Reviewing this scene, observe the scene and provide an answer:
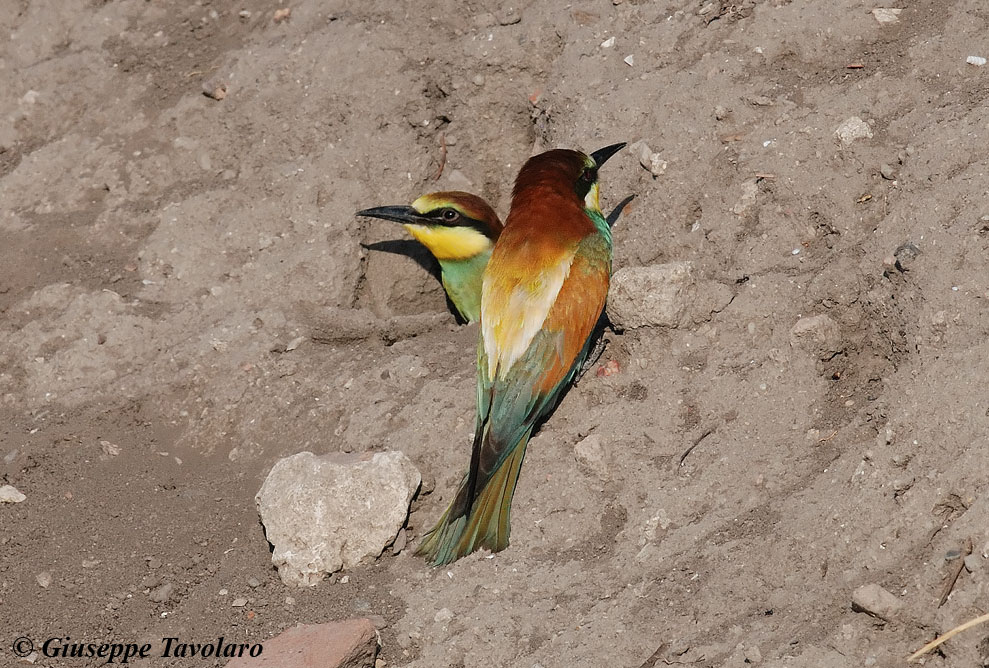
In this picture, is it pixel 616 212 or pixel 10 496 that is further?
pixel 616 212

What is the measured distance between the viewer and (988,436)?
84.0 inches

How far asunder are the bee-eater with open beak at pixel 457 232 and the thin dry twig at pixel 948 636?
1.97 meters

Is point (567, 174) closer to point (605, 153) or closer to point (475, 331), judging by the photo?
point (605, 153)

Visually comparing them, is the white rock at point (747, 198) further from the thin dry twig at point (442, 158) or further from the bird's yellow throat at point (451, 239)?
the thin dry twig at point (442, 158)

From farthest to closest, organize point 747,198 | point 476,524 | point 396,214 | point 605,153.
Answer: point 396,214, point 605,153, point 747,198, point 476,524

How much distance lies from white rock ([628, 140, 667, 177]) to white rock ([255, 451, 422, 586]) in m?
1.21

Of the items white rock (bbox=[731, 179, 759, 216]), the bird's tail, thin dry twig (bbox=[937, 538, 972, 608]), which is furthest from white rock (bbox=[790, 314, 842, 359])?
the bird's tail

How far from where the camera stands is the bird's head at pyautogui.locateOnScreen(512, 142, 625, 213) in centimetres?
322

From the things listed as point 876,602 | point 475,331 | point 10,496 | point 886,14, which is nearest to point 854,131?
point 886,14

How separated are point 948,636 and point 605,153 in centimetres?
185

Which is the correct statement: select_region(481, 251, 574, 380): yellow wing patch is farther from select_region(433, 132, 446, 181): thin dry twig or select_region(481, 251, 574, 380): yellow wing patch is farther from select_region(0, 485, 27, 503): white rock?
select_region(0, 485, 27, 503): white rock

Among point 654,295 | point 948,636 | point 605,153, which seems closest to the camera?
point 948,636

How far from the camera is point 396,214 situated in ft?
11.5

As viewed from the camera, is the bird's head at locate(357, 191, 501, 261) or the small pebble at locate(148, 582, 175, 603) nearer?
the small pebble at locate(148, 582, 175, 603)
